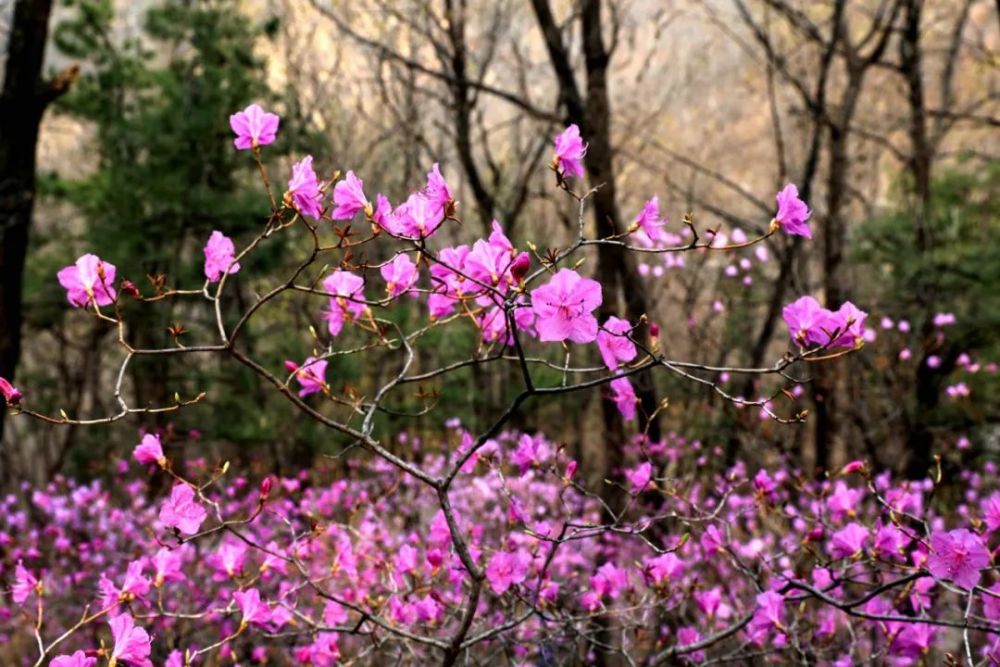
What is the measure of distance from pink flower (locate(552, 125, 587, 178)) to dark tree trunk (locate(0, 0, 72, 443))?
4.05 m

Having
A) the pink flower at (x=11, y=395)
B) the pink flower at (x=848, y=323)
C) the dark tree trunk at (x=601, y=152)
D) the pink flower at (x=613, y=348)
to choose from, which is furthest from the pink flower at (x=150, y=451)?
the dark tree trunk at (x=601, y=152)

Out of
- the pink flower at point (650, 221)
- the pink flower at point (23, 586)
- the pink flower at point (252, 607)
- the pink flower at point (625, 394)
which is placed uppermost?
the pink flower at point (650, 221)

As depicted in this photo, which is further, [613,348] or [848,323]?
[613,348]

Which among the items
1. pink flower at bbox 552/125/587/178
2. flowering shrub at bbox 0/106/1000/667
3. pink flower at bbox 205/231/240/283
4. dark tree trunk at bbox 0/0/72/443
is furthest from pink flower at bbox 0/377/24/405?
dark tree trunk at bbox 0/0/72/443

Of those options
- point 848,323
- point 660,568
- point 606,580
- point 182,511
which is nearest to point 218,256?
point 182,511

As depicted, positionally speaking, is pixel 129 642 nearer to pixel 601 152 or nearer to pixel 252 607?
pixel 252 607

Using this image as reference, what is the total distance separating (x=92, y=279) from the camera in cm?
168

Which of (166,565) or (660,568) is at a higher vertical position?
(660,568)

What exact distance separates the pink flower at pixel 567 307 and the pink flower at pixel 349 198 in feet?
1.26

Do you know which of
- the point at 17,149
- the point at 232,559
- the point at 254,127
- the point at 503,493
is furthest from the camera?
the point at 17,149

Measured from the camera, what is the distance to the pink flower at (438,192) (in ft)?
5.02

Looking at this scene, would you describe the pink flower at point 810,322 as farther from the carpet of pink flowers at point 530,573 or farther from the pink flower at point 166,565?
the pink flower at point 166,565

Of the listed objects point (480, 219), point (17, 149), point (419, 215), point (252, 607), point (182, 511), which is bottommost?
point (252, 607)

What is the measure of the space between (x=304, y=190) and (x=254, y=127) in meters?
0.19
